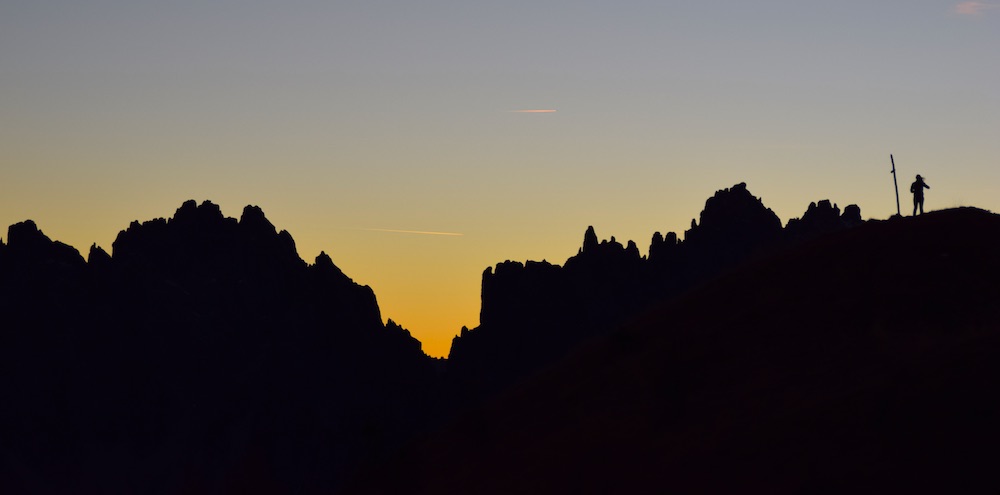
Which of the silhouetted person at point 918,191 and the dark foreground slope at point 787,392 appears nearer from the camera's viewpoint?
the dark foreground slope at point 787,392

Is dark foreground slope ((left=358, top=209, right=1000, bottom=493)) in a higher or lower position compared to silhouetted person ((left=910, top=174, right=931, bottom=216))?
lower

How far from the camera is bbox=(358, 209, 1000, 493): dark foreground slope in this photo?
35438 mm

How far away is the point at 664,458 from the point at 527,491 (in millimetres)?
6071

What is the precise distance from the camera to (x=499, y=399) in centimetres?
6538

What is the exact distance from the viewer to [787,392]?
4275 cm

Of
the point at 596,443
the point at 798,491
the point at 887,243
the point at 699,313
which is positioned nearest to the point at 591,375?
the point at 699,313

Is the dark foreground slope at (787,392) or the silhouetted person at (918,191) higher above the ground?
the silhouetted person at (918,191)

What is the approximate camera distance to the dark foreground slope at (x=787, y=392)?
35.4m

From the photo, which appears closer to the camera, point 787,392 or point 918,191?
point 787,392

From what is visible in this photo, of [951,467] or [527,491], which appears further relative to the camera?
[527,491]

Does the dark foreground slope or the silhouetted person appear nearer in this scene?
the dark foreground slope

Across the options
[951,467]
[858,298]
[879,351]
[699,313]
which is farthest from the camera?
[699,313]

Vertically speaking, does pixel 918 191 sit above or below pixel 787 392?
above

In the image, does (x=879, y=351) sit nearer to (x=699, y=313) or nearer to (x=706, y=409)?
(x=706, y=409)
